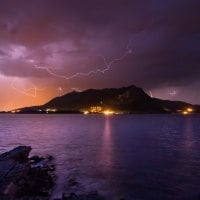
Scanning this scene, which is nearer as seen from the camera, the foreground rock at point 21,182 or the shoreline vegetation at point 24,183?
the shoreline vegetation at point 24,183

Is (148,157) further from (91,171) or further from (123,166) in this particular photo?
(91,171)

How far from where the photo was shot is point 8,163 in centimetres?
3203

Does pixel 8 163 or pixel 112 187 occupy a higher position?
pixel 8 163

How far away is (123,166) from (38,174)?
547 inches

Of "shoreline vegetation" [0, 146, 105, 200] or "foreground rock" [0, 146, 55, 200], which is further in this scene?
"foreground rock" [0, 146, 55, 200]

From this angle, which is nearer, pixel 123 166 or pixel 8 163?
pixel 8 163

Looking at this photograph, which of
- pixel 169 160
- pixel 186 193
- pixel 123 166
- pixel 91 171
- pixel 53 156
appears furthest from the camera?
pixel 53 156

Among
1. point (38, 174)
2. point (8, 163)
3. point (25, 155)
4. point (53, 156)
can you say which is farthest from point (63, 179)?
point (53, 156)

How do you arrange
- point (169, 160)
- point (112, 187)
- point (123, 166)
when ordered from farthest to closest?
point (169, 160), point (123, 166), point (112, 187)

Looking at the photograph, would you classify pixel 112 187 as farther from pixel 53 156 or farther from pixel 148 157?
pixel 53 156

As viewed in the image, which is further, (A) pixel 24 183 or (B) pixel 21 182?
(A) pixel 24 183

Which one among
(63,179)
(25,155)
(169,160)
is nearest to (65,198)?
(63,179)

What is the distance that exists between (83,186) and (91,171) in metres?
7.54

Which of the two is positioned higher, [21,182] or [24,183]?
[21,182]
